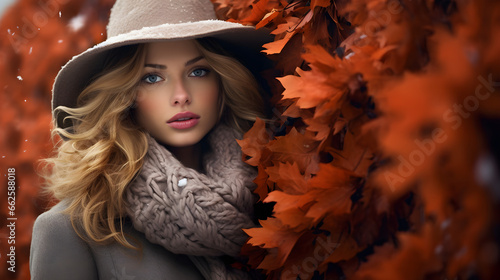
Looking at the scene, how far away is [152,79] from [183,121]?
Answer: 0.16 meters

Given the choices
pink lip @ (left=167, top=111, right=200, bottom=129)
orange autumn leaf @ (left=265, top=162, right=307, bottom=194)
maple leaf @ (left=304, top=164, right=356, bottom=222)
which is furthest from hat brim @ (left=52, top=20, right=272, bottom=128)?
maple leaf @ (left=304, top=164, right=356, bottom=222)

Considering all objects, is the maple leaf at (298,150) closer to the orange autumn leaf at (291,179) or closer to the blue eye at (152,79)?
the orange autumn leaf at (291,179)

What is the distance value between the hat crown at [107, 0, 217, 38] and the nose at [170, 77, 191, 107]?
197mm

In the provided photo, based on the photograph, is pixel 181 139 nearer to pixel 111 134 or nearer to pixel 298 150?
pixel 111 134

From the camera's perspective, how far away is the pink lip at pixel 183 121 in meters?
1.33

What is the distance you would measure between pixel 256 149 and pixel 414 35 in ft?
2.06

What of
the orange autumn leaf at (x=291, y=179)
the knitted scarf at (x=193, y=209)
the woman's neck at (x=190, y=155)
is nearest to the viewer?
the orange autumn leaf at (x=291, y=179)

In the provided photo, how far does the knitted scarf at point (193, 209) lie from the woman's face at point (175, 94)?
0.07 metres

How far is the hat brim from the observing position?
1.25 meters

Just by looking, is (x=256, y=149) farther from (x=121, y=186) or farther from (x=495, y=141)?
(x=495, y=141)

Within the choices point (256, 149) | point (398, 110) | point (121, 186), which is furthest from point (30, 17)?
point (398, 110)

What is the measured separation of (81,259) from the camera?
1235 millimetres

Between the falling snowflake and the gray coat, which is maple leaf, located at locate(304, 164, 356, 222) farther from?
the falling snowflake

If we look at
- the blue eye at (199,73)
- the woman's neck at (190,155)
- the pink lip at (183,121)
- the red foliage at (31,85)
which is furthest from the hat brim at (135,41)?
the red foliage at (31,85)
